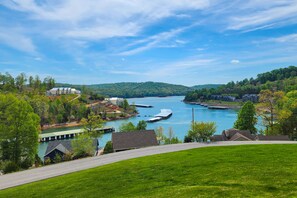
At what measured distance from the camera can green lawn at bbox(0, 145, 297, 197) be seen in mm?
7719

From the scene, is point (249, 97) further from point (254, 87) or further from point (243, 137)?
point (243, 137)

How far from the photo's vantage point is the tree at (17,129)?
22578 millimetres

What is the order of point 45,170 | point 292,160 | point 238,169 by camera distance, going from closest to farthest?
point 238,169 → point 292,160 → point 45,170

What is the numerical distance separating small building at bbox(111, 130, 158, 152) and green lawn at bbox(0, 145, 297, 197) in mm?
12547

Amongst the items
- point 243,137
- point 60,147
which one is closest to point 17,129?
point 60,147

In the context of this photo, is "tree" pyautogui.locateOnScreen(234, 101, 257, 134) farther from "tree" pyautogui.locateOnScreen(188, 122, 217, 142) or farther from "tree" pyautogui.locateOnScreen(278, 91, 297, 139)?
"tree" pyautogui.locateOnScreen(188, 122, 217, 142)

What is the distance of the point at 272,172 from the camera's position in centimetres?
930

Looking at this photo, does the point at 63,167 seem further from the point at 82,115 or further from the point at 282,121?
the point at 82,115

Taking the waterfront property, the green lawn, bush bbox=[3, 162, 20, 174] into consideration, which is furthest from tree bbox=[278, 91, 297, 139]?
bush bbox=[3, 162, 20, 174]

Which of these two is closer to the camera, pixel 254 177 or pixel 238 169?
pixel 254 177

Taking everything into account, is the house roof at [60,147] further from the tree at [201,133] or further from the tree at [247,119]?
the tree at [247,119]

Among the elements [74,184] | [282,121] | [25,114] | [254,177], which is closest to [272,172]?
[254,177]

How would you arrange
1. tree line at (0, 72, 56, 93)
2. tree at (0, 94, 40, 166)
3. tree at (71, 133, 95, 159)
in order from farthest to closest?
tree line at (0, 72, 56, 93) < tree at (71, 133, 95, 159) < tree at (0, 94, 40, 166)

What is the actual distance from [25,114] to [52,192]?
14898 millimetres
